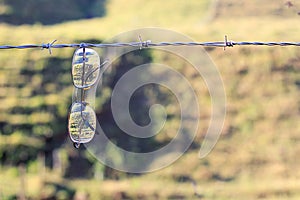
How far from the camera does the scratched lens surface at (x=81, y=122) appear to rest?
9.29ft

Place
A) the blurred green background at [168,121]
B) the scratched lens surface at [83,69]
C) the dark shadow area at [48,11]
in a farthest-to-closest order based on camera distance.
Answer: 1. the dark shadow area at [48,11]
2. the blurred green background at [168,121]
3. the scratched lens surface at [83,69]

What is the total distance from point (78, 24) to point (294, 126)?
16.0 ft

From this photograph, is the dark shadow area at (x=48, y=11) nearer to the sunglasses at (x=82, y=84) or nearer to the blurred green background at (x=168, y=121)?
the blurred green background at (x=168, y=121)

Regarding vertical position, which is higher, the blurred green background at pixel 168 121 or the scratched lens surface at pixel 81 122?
the blurred green background at pixel 168 121

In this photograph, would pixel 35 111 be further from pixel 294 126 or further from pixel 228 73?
pixel 294 126

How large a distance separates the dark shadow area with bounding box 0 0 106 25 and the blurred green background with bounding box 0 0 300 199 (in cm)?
13

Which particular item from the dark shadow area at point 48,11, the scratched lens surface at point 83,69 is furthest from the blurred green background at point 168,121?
the scratched lens surface at point 83,69

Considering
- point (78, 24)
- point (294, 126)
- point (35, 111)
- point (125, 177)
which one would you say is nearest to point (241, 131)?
point (294, 126)

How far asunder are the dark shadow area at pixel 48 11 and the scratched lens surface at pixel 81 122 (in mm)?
7980

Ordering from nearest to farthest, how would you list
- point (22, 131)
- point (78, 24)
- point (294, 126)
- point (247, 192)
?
point (247, 192), point (22, 131), point (294, 126), point (78, 24)

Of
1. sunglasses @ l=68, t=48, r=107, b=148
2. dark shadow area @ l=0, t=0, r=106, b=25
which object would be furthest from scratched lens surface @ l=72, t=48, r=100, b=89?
dark shadow area @ l=0, t=0, r=106, b=25

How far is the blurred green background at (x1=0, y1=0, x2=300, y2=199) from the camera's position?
750 centimetres

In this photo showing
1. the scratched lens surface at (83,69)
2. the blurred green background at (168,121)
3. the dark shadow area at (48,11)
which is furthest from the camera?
the dark shadow area at (48,11)

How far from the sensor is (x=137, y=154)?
830 cm
